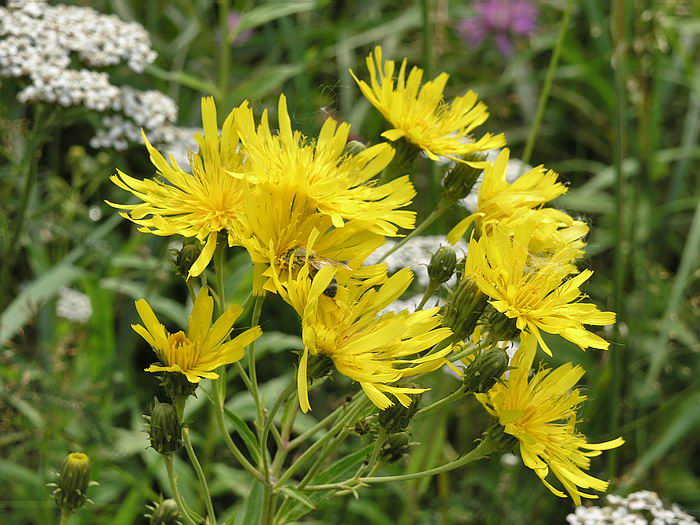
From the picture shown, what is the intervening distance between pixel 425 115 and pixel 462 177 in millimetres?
147

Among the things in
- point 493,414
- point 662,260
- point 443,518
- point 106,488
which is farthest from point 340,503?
point 662,260

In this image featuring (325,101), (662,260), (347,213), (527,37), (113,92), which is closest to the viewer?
(347,213)

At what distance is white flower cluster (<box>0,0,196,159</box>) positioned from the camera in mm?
2238

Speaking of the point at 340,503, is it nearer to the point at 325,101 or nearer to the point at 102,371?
the point at 102,371

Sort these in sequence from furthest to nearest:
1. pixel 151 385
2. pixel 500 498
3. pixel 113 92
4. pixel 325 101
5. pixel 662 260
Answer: pixel 662 260 → pixel 151 385 → pixel 500 498 → pixel 113 92 → pixel 325 101

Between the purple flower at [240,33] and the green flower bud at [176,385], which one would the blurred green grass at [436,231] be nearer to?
the purple flower at [240,33]

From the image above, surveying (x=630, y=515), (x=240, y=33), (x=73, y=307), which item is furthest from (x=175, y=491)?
(x=240, y=33)

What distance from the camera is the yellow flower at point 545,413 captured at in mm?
1396

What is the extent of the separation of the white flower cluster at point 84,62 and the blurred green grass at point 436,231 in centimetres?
15

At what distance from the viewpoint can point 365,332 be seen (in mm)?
1362

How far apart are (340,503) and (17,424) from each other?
93 centimetres

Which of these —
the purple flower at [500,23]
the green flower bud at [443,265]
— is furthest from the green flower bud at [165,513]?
the purple flower at [500,23]

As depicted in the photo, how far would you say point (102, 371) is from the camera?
251cm

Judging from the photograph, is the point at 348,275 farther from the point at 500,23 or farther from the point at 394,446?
the point at 500,23
